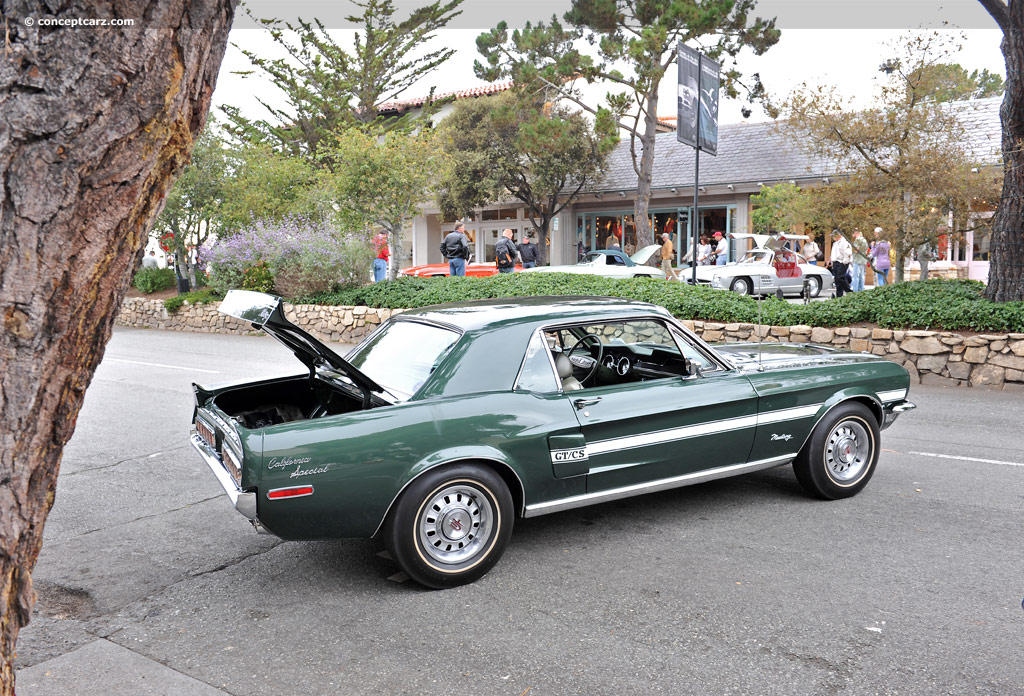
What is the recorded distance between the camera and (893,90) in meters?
13.3

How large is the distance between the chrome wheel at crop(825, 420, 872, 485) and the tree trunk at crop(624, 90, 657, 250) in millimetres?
22120

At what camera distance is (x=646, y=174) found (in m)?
27.7

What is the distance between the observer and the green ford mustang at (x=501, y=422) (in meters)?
3.97

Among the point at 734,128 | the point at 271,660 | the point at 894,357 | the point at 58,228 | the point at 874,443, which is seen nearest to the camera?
the point at 58,228

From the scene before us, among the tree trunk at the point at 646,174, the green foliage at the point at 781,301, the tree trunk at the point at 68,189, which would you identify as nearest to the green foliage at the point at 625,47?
the tree trunk at the point at 646,174

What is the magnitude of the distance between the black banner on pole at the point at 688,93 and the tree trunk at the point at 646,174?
10964 mm

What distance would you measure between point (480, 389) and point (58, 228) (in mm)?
2709

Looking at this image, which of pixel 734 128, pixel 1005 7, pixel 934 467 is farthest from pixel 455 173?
pixel 934 467

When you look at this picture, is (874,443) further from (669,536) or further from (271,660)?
(271,660)

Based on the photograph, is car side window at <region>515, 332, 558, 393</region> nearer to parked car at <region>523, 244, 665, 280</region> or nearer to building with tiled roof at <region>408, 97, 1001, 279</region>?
parked car at <region>523, 244, 665, 280</region>

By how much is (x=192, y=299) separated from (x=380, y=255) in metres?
4.62

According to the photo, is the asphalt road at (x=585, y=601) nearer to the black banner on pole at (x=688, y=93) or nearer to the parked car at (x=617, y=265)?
the black banner on pole at (x=688, y=93)

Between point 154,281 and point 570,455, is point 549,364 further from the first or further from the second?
point 154,281

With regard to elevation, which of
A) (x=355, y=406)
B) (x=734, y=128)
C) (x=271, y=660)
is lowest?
(x=271, y=660)
